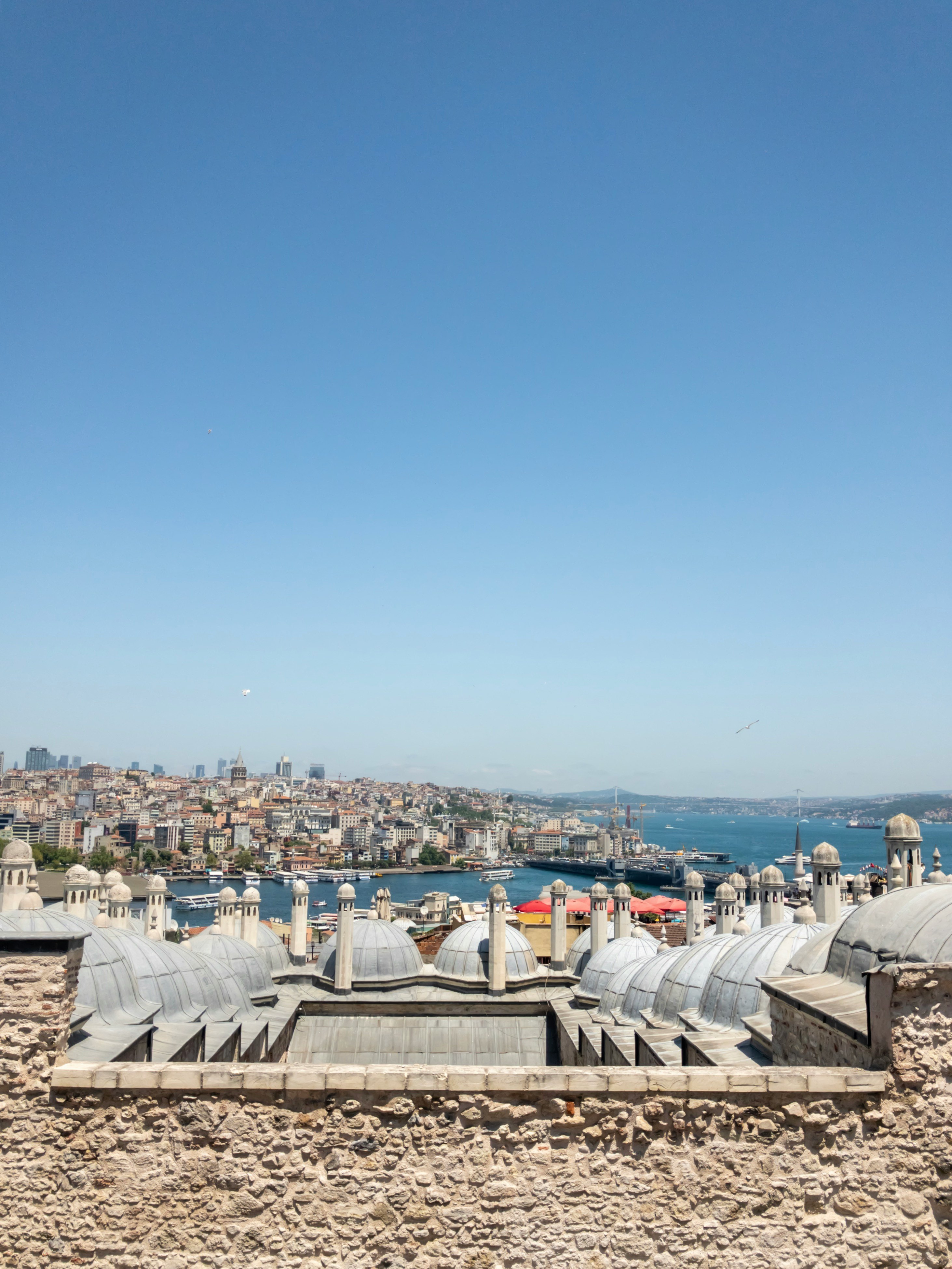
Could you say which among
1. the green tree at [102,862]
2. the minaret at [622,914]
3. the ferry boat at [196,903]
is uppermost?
the minaret at [622,914]

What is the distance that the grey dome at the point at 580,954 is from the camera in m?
19.0

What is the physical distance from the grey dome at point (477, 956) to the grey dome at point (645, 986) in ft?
15.5

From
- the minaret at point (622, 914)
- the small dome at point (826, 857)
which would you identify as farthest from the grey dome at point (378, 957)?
the small dome at point (826, 857)

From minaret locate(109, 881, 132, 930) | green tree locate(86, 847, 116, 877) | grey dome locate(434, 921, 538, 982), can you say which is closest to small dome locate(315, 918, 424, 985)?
grey dome locate(434, 921, 538, 982)

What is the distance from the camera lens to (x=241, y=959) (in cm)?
1541

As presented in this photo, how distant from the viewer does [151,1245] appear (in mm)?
4469

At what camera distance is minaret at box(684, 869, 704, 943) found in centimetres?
1914

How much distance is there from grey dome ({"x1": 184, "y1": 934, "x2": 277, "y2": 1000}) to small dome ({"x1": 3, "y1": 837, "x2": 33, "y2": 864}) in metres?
3.84

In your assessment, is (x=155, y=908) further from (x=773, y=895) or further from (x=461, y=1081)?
(x=461, y=1081)

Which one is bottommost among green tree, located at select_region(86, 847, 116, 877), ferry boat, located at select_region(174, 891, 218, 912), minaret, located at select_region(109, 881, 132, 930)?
ferry boat, located at select_region(174, 891, 218, 912)

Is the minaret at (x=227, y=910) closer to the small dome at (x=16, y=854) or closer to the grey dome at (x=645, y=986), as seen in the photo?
the small dome at (x=16, y=854)

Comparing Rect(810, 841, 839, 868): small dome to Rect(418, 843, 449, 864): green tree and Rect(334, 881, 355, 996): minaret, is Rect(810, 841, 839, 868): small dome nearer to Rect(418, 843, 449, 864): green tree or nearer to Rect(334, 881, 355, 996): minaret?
Rect(334, 881, 355, 996): minaret

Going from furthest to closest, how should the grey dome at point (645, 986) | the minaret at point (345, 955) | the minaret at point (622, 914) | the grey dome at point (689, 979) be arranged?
the minaret at point (622, 914) < the minaret at point (345, 955) < the grey dome at point (645, 986) < the grey dome at point (689, 979)

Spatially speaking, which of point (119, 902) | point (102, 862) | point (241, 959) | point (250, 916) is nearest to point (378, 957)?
point (250, 916)
